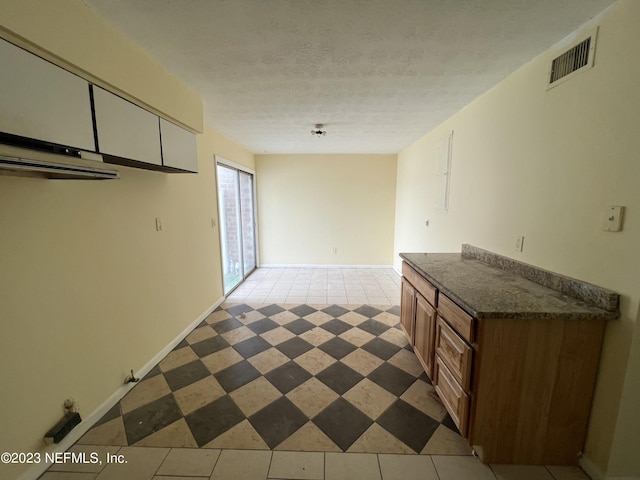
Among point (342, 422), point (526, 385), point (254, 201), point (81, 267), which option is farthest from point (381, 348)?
point (254, 201)

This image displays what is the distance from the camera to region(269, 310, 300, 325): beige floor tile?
3.08 meters

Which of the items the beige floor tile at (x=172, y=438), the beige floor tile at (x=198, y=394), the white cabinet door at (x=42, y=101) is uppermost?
→ the white cabinet door at (x=42, y=101)

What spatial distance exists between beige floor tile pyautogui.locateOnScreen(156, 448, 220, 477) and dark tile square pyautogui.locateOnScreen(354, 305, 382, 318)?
2164mm

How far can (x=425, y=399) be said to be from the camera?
1.86m

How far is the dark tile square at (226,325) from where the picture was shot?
9.53 feet

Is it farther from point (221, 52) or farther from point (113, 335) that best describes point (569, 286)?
point (113, 335)

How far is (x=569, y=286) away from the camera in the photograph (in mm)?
1455

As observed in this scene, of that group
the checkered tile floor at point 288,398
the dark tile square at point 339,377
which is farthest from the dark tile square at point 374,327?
the dark tile square at point 339,377

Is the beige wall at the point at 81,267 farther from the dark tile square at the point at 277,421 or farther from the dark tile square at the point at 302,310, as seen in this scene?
the dark tile square at the point at 302,310

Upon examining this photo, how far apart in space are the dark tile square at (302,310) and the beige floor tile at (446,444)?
193 cm

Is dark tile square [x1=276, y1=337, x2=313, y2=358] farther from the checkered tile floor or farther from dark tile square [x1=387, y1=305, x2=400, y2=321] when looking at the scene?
dark tile square [x1=387, y1=305, x2=400, y2=321]

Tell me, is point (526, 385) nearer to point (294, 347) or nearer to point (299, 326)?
point (294, 347)

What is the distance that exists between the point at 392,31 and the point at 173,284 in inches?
107

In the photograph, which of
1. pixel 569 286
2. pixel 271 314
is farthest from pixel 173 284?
pixel 569 286
